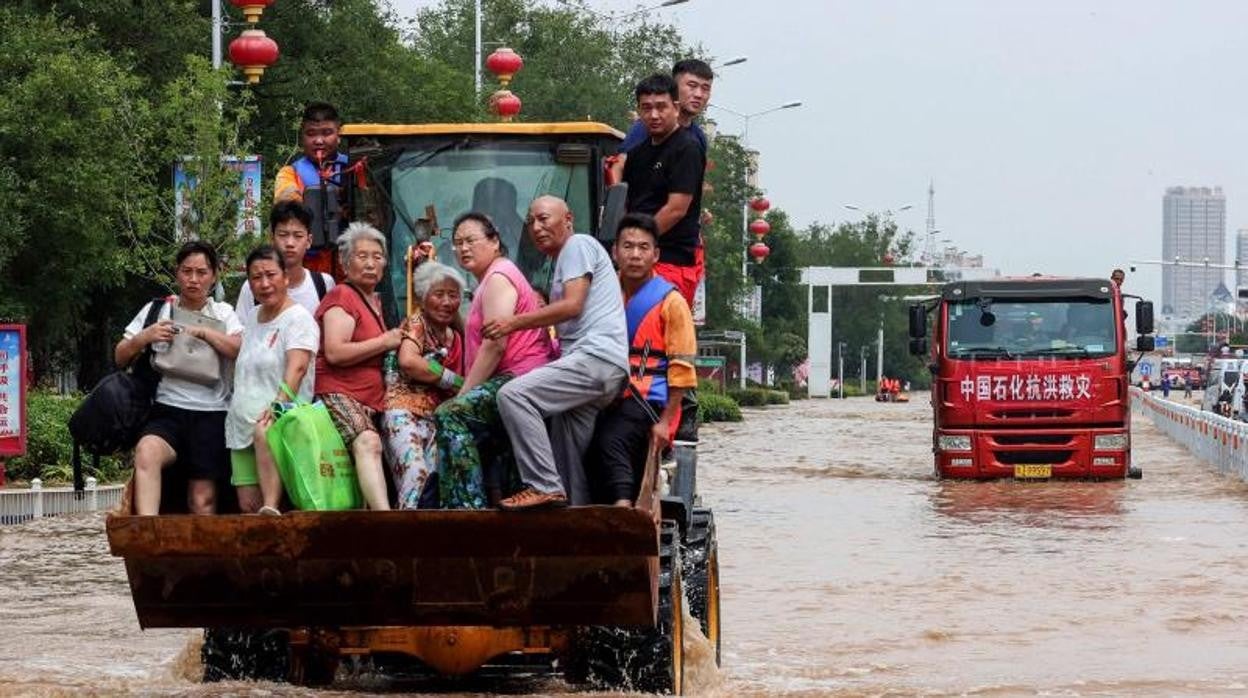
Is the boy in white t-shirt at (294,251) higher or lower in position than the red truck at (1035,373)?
higher

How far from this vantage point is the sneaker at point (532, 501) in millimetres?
9742

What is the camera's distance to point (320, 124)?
44.0 ft

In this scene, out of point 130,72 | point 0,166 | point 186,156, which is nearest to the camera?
point 186,156

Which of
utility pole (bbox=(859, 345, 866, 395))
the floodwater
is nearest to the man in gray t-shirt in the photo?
the floodwater

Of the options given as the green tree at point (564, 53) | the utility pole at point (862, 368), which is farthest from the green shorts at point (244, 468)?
the utility pole at point (862, 368)

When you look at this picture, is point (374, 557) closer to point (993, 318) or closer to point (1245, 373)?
point (993, 318)

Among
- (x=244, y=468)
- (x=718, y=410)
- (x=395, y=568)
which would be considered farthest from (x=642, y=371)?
(x=718, y=410)

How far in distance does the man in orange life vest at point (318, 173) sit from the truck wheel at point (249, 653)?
92.1 inches

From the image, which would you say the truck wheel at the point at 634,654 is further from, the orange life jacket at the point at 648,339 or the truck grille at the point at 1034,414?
the truck grille at the point at 1034,414

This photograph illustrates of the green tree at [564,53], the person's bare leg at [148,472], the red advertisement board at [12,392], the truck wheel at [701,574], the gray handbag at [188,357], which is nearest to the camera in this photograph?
the person's bare leg at [148,472]

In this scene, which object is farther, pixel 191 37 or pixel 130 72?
pixel 191 37

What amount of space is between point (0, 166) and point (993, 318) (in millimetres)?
13596

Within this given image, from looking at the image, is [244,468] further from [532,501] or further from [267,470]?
[532,501]

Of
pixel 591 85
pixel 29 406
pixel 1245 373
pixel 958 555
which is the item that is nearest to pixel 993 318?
pixel 958 555
